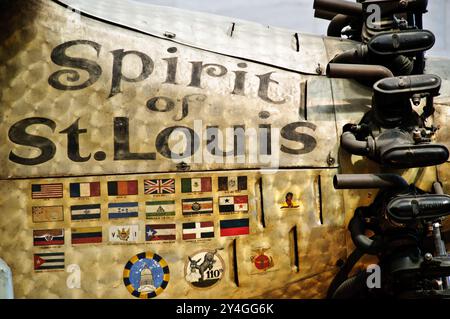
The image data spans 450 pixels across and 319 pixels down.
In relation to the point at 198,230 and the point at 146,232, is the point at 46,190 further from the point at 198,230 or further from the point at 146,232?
the point at 198,230

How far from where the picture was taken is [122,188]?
71.4 inches

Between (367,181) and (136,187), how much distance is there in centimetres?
72

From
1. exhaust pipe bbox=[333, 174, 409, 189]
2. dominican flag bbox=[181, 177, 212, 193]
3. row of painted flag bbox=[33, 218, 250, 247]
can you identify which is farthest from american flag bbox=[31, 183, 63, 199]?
exhaust pipe bbox=[333, 174, 409, 189]

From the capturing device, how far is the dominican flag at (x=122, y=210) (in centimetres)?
181

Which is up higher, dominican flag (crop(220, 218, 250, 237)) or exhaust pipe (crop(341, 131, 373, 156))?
exhaust pipe (crop(341, 131, 373, 156))

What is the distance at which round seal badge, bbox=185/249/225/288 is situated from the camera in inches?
72.6

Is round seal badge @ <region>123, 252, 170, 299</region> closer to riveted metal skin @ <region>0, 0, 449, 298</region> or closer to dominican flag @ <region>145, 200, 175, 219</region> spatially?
riveted metal skin @ <region>0, 0, 449, 298</region>

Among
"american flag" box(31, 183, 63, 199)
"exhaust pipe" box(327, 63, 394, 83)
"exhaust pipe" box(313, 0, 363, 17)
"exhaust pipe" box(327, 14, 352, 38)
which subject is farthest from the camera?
"exhaust pipe" box(327, 14, 352, 38)

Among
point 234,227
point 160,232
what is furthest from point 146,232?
point 234,227

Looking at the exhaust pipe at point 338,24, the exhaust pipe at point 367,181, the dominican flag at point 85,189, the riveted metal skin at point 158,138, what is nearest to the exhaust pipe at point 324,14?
the exhaust pipe at point 338,24

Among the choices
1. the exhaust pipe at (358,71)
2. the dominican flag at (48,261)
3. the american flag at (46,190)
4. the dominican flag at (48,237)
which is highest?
the exhaust pipe at (358,71)

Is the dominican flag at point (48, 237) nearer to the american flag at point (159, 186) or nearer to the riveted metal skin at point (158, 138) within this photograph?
the riveted metal skin at point (158, 138)

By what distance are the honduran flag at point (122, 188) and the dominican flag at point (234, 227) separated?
0.96 ft

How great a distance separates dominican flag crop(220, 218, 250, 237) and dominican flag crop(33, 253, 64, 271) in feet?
1.65
